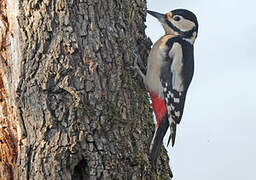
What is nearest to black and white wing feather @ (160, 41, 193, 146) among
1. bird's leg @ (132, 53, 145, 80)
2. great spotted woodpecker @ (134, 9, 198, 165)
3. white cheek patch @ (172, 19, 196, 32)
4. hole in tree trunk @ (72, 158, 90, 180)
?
great spotted woodpecker @ (134, 9, 198, 165)

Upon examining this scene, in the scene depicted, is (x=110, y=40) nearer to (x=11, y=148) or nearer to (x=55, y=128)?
(x=55, y=128)

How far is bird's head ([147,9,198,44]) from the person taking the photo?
4277 millimetres

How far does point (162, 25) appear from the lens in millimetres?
4383

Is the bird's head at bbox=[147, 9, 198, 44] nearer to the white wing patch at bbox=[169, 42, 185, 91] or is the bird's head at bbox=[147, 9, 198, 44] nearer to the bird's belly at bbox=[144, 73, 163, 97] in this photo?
the white wing patch at bbox=[169, 42, 185, 91]

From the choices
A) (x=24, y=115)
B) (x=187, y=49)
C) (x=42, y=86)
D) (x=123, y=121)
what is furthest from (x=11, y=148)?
(x=187, y=49)

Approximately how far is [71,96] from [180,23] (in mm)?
1664

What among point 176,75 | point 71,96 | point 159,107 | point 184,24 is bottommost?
point 159,107

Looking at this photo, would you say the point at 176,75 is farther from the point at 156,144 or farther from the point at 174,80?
the point at 156,144

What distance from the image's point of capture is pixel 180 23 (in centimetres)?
429

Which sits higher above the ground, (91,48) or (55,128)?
(91,48)

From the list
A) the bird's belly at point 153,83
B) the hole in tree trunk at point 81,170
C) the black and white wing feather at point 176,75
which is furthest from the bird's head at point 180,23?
the hole in tree trunk at point 81,170

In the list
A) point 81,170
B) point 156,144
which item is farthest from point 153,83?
point 81,170

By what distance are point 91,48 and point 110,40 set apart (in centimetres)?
18

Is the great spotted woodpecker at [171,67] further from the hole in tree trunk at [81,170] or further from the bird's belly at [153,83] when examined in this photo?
the hole in tree trunk at [81,170]
